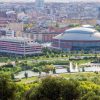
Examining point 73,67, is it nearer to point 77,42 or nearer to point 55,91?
point 77,42

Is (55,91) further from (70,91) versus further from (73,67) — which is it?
(73,67)

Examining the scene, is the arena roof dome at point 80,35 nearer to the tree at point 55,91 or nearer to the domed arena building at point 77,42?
the domed arena building at point 77,42

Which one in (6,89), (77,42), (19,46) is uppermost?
(6,89)

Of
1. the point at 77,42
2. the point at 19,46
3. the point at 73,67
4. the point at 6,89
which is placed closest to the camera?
the point at 6,89

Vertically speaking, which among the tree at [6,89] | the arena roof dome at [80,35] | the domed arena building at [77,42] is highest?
the tree at [6,89]

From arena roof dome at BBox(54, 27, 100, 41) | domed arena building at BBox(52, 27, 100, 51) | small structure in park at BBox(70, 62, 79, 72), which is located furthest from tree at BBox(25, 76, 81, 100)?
arena roof dome at BBox(54, 27, 100, 41)

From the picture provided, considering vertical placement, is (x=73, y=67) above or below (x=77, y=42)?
above

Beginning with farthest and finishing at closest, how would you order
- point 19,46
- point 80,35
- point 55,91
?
point 80,35 < point 19,46 < point 55,91

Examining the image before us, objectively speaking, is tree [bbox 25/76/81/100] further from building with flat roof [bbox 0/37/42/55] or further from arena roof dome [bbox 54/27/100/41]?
arena roof dome [bbox 54/27/100/41]

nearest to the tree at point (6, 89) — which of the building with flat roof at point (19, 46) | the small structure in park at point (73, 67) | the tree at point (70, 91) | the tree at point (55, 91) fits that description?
the tree at point (55, 91)

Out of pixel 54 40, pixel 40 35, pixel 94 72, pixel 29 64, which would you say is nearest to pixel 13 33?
pixel 40 35

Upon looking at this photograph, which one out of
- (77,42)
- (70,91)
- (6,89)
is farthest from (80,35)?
(70,91)

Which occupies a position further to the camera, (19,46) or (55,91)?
(19,46)
